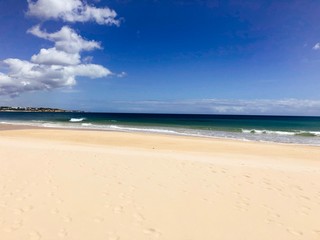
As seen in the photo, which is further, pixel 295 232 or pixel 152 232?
pixel 295 232

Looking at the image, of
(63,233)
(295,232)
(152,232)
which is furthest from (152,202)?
(295,232)

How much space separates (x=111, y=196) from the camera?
6184mm

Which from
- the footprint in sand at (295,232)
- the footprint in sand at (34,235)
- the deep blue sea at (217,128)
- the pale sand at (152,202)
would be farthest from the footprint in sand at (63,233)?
the deep blue sea at (217,128)

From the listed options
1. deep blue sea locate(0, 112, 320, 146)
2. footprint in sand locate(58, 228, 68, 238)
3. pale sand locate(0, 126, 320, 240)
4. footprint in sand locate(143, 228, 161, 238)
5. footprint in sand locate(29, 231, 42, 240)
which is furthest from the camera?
deep blue sea locate(0, 112, 320, 146)

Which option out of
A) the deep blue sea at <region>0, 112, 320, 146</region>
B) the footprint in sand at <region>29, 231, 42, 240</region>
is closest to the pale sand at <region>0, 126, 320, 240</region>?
the footprint in sand at <region>29, 231, 42, 240</region>

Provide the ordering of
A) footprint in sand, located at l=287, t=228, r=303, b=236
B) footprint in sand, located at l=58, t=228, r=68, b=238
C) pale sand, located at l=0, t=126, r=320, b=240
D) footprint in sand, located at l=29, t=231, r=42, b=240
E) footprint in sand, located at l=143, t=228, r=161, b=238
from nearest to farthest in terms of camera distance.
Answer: footprint in sand, located at l=29, t=231, r=42, b=240 → footprint in sand, located at l=58, t=228, r=68, b=238 → footprint in sand, located at l=143, t=228, r=161, b=238 → pale sand, located at l=0, t=126, r=320, b=240 → footprint in sand, located at l=287, t=228, r=303, b=236

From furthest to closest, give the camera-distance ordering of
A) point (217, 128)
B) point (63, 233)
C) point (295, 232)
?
point (217, 128)
point (295, 232)
point (63, 233)

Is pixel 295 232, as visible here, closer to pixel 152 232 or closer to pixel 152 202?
pixel 152 232

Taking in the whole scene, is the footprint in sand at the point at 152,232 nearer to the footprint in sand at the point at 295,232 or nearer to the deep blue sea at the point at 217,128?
the footprint in sand at the point at 295,232

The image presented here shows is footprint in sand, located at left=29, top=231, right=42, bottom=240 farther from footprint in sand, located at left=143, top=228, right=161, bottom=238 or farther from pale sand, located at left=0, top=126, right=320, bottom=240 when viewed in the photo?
footprint in sand, located at left=143, top=228, right=161, bottom=238

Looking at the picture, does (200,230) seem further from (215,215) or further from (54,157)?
(54,157)

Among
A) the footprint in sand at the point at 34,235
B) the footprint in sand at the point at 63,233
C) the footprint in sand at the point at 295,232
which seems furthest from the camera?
the footprint in sand at the point at 295,232

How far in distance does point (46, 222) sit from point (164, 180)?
12.4 feet

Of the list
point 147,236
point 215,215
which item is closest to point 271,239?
point 215,215
